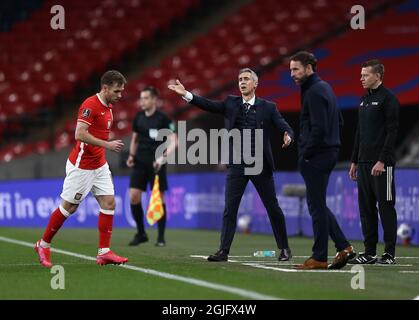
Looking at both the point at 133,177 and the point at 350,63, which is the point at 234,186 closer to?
the point at 133,177

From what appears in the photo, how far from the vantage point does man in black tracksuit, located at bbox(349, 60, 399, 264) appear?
1102cm

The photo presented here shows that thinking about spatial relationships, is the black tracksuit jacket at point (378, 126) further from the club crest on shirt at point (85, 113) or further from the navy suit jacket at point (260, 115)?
the club crest on shirt at point (85, 113)

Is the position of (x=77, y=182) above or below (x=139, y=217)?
above

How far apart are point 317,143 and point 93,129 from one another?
2279 millimetres

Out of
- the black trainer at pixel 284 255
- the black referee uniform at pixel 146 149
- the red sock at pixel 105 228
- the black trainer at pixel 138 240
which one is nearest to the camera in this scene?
the red sock at pixel 105 228

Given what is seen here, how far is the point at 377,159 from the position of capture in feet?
36.6

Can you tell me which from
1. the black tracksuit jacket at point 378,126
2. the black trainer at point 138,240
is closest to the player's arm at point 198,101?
the black tracksuit jacket at point 378,126

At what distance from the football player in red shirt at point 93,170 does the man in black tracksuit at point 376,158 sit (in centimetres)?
269

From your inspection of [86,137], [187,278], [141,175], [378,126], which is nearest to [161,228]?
[141,175]

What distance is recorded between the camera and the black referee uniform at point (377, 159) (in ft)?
36.2

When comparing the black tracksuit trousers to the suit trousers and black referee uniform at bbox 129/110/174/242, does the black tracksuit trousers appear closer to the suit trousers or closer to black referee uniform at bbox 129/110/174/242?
the suit trousers

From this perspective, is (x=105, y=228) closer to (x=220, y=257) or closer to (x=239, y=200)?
(x=220, y=257)

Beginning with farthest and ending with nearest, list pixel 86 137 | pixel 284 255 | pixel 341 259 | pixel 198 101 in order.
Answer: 1. pixel 284 255
2. pixel 198 101
3. pixel 86 137
4. pixel 341 259

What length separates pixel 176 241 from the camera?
1552 cm
